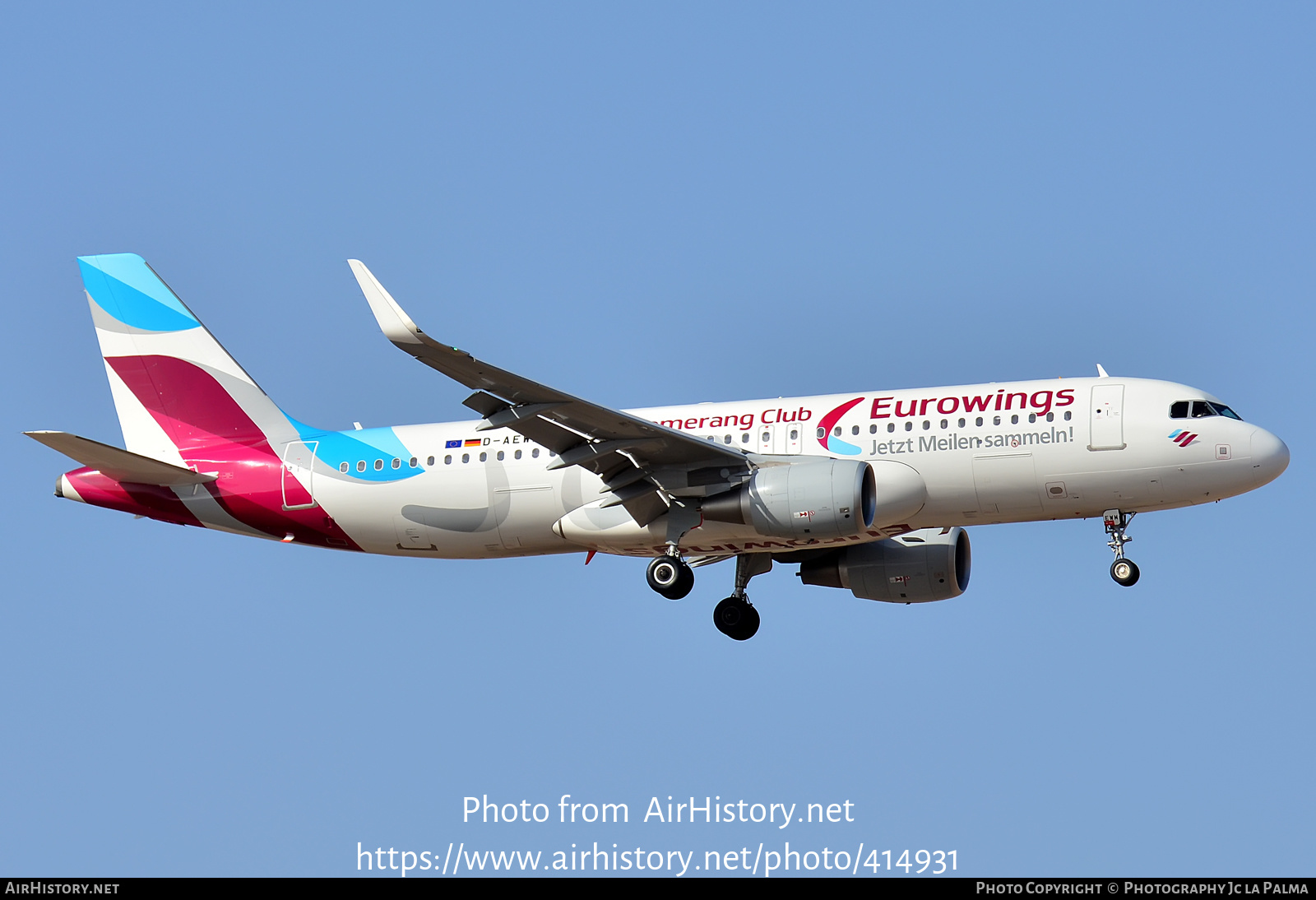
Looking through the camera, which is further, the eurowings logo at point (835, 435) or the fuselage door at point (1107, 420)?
the eurowings logo at point (835, 435)

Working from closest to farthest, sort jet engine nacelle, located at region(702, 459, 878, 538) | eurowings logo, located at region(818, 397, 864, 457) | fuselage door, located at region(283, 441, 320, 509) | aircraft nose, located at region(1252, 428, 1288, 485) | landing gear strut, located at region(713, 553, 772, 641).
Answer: jet engine nacelle, located at region(702, 459, 878, 538) < aircraft nose, located at region(1252, 428, 1288, 485) < eurowings logo, located at region(818, 397, 864, 457) < fuselage door, located at region(283, 441, 320, 509) < landing gear strut, located at region(713, 553, 772, 641)

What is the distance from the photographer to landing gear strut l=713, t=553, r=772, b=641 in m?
40.4

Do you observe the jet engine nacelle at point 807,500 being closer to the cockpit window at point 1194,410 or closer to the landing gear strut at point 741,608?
the landing gear strut at point 741,608

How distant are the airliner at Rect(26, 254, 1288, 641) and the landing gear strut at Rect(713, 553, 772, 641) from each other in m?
0.05

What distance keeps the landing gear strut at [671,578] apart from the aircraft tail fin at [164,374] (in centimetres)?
951

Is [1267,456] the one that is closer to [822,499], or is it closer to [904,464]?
[904,464]

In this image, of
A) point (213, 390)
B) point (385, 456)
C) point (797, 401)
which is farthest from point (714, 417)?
point (213, 390)

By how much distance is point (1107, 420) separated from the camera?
116ft

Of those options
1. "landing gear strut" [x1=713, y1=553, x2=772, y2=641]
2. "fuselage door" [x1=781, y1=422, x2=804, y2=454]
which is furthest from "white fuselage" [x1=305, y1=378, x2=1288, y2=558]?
"landing gear strut" [x1=713, y1=553, x2=772, y2=641]

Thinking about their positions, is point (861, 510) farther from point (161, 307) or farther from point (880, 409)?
point (161, 307)

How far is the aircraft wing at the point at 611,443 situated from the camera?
109 ft

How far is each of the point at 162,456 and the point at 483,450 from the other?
8.34 m

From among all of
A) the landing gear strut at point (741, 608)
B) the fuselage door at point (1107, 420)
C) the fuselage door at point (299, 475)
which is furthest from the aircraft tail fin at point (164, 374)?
the fuselage door at point (1107, 420)

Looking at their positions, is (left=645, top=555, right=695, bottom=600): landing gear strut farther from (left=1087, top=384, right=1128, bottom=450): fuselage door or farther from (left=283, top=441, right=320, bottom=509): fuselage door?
(left=1087, top=384, right=1128, bottom=450): fuselage door
